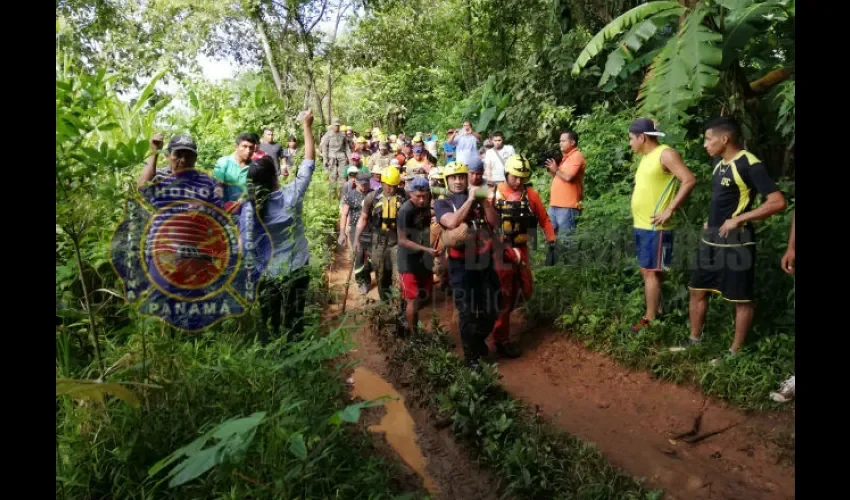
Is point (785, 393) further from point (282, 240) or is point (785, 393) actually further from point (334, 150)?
point (334, 150)

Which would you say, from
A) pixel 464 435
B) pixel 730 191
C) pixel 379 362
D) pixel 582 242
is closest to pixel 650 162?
pixel 730 191

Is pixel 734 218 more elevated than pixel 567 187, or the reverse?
pixel 567 187

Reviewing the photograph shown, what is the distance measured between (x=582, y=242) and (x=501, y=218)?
1.87 m

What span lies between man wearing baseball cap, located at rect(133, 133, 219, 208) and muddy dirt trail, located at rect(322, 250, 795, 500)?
272 centimetres

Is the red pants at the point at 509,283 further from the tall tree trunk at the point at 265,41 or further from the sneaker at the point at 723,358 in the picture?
the tall tree trunk at the point at 265,41

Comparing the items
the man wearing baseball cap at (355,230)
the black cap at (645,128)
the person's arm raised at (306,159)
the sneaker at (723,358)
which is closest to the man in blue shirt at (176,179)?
the person's arm raised at (306,159)

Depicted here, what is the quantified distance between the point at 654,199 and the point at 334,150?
10.7 metres

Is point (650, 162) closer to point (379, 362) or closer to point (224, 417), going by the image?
point (379, 362)

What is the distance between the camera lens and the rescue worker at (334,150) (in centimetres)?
1488

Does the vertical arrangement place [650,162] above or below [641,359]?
above

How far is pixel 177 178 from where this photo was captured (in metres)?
4.56

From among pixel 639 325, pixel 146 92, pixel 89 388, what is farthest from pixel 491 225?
pixel 89 388

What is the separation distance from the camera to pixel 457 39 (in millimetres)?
17828

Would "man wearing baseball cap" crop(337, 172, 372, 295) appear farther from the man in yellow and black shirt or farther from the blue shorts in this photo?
the man in yellow and black shirt
